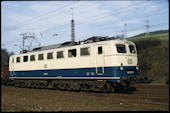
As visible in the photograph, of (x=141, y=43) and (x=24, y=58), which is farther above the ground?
(x=141, y=43)

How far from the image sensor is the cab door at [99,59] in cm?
1383

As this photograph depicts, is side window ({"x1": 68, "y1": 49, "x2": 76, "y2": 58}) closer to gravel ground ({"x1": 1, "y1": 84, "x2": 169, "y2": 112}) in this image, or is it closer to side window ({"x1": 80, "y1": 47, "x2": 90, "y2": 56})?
side window ({"x1": 80, "y1": 47, "x2": 90, "y2": 56})

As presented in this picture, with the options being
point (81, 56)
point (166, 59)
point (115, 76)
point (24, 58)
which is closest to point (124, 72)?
point (115, 76)

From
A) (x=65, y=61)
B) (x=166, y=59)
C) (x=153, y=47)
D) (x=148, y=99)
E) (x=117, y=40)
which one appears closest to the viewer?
(x=148, y=99)

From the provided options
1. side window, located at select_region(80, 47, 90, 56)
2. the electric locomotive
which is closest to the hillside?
the electric locomotive

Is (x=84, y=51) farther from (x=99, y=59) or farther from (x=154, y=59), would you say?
(x=154, y=59)

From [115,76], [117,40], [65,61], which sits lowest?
[115,76]

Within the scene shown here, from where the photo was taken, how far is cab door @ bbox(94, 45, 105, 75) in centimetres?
1383

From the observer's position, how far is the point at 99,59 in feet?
46.0

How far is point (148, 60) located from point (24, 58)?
17.7 m

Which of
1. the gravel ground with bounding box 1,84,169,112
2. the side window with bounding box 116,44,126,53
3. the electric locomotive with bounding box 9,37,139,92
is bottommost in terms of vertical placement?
the gravel ground with bounding box 1,84,169,112

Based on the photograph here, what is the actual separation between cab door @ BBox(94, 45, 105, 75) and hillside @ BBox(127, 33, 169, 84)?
13086mm

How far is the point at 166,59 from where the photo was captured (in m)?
28.0

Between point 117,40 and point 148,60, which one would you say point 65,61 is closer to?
point 117,40
